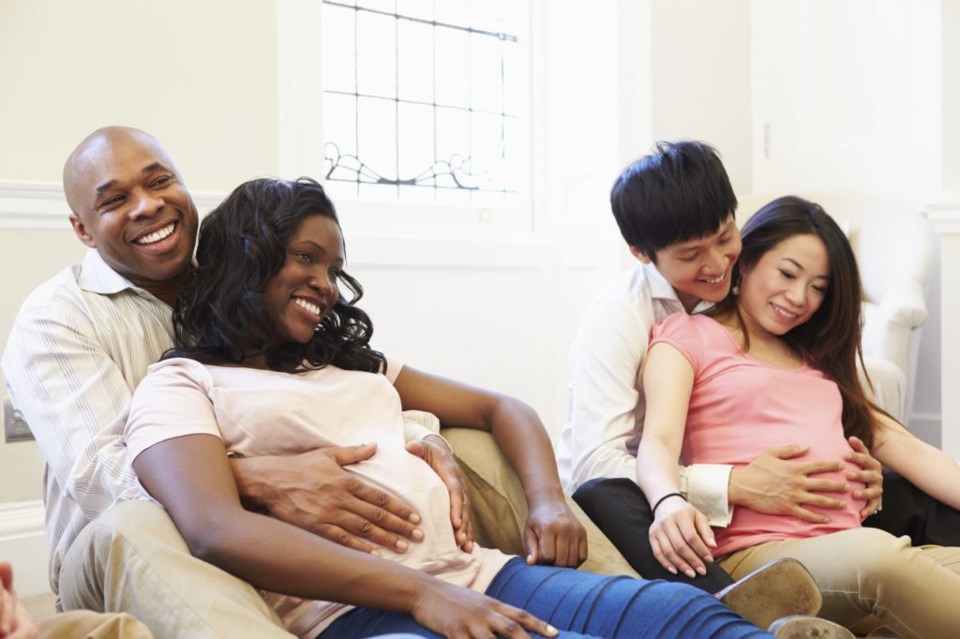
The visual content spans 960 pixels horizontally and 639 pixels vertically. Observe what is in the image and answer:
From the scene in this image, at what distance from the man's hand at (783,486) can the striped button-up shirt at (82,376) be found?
867mm

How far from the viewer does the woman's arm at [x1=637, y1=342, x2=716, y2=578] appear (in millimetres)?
1432

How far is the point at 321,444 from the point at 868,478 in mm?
854

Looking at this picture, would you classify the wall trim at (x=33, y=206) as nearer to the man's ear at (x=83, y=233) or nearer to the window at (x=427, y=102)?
the man's ear at (x=83, y=233)

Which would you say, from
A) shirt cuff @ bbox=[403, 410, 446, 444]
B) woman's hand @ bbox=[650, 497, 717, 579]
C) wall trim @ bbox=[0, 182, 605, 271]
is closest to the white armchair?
wall trim @ bbox=[0, 182, 605, 271]

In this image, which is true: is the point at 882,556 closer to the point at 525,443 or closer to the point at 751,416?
the point at 751,416

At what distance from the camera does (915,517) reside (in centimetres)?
172

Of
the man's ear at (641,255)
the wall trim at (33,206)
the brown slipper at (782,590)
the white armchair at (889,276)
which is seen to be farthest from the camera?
the white armchair at (889,276)

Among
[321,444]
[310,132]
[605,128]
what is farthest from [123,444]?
[605,128]

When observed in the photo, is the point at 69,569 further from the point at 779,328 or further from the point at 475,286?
the point at 475,286

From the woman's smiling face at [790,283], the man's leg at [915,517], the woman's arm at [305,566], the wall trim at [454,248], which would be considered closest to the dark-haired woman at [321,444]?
the woman's arm at [305,566]

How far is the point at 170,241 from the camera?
Answer: 159cm

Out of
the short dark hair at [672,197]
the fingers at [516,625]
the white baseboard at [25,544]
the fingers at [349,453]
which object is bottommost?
the white baseboard at [25,544]

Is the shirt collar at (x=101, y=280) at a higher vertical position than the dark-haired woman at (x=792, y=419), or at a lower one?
higher

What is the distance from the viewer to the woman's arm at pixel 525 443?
140cm
